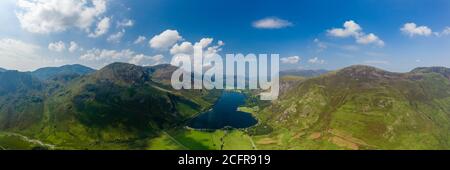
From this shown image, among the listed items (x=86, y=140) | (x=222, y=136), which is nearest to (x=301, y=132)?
(x=222, y=136)

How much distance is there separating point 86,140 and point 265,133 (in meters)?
106

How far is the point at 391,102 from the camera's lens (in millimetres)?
193625

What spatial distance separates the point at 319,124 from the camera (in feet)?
614

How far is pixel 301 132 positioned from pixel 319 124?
49.0 ft
